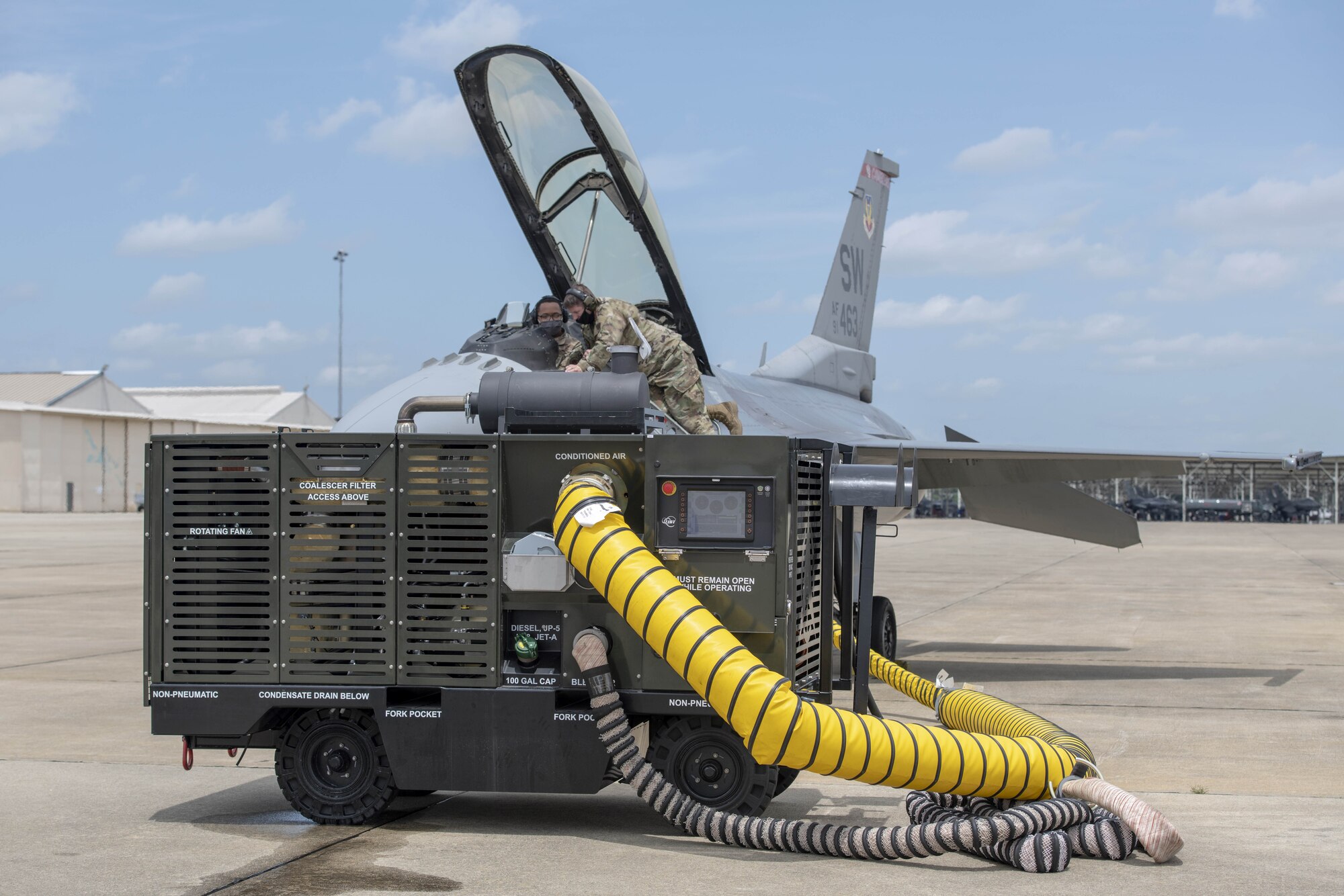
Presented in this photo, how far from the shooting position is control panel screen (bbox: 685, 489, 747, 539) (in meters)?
5.88

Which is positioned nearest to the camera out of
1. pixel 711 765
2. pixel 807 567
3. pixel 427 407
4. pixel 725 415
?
pixel 711 765

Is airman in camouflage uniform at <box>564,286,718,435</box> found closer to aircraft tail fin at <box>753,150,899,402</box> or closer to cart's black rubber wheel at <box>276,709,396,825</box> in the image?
cart's black rubber wheel at <box>276,709,396,825</box>

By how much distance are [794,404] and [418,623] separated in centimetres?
1051

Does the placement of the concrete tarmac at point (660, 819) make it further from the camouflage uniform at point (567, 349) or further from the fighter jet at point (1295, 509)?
the fighter jet at point (1295, 509)

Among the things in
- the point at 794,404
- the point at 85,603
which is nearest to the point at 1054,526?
the point at 794,404

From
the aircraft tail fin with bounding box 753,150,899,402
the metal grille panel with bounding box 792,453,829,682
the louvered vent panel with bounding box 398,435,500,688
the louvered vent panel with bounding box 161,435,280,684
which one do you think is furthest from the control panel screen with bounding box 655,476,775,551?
the aircraft tail fin with bounding box 753,150,899,402

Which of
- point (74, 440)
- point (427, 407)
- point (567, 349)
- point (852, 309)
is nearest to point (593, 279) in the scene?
point (567, 349)

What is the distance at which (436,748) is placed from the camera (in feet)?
19.5

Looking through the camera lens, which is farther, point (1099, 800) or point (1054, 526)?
point (1054, 526)

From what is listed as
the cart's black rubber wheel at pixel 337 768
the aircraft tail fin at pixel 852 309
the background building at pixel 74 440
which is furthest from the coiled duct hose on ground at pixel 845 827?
the background building at pixel 74 440

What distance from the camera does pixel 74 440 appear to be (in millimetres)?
67812

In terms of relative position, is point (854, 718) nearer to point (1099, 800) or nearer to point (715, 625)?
point (715, 625)

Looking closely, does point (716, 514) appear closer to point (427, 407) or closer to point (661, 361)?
point (427, 407)

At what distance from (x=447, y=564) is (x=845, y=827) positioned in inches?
83.4
